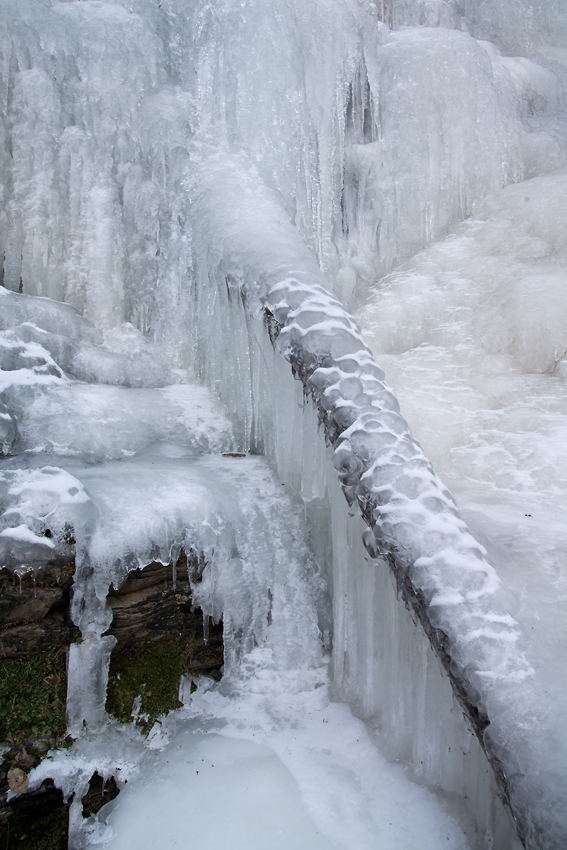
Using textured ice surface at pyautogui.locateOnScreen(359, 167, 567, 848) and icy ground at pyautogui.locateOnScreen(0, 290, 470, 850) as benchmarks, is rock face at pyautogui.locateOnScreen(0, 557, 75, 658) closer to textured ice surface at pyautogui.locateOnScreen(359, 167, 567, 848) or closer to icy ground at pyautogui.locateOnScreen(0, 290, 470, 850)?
icy ground at pyautogui.locateOnScreen(0, 290, 470, 850)

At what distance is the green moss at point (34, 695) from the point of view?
2805mm

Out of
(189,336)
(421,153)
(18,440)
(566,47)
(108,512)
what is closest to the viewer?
(108,512)

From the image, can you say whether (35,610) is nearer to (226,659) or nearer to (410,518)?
(226,659)

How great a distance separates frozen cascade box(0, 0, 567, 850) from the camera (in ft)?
8.24


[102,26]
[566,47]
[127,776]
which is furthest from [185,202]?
[566,47]

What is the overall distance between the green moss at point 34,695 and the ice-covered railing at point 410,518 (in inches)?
67.3

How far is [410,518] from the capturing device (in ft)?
8.14

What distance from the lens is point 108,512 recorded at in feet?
9.37

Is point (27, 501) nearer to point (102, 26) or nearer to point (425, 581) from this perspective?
point (425, 581)

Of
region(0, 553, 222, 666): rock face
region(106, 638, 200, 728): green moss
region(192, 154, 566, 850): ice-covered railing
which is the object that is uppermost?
region(192, 154, 566, 850): ice-covered railing

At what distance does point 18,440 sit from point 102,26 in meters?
3.93

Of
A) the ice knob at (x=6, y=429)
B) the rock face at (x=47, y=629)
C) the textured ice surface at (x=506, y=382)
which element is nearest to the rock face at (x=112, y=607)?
the rock face at (x=47, y=629)

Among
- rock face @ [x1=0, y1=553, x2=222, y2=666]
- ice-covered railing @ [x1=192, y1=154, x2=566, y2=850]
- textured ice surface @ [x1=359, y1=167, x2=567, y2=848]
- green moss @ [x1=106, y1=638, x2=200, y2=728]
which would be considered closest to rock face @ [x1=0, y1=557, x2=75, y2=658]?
rock face @ [x1=0, y1=553, x2=222, y2=666]

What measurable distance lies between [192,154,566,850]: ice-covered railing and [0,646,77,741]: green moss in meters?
1.71
